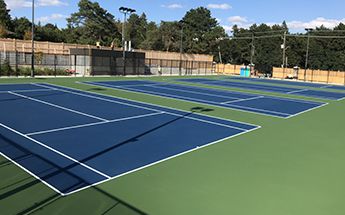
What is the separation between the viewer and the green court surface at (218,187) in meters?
7.42

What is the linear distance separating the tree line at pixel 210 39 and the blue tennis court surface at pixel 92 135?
2394 inches

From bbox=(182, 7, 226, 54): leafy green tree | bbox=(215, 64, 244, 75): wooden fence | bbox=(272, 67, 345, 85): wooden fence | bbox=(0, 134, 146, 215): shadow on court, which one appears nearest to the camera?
bbox=(0, 134, 146, 215): shadow on court

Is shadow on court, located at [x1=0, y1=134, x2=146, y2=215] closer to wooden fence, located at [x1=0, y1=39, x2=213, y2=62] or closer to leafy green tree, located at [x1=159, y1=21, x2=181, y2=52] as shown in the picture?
wooden fence, located at [x1=0, y1=39, x2=213, y2=62]

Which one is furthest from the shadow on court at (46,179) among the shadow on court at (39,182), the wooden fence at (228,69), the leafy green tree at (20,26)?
the leafy green tree at (20,26)

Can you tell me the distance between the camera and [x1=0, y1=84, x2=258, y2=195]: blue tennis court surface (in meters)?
9.55

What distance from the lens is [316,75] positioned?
61.7 meters

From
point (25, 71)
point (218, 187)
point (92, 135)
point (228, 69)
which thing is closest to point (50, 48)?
point (25, 71)

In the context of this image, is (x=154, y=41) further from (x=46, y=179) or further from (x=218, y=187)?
(x=218, y=187)

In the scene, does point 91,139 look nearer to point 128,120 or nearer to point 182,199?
point 128,120

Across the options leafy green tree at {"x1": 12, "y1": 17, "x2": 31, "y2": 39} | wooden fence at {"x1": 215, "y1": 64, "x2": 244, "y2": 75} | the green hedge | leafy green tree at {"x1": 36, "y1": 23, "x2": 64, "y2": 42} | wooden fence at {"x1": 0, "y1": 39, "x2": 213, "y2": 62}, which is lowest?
the green hedge

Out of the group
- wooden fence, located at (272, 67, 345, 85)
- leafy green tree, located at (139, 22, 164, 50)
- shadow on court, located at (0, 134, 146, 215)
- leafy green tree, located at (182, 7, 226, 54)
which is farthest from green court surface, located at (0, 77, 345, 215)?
leafy green tree, located at (139, 22, 164, 50)

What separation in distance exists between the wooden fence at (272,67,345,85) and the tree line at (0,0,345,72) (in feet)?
42.2

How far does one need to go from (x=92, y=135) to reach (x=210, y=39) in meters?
88.0

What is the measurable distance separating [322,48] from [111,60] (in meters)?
59.1
